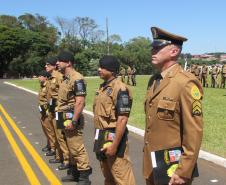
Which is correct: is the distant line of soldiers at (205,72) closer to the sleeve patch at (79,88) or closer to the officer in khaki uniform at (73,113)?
the officer in khaki uniform at (73,113)

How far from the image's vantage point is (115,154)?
16.5 ft

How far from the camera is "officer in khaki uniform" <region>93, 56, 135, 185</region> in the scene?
4.96 metres

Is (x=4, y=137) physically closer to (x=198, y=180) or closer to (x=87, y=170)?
(x=87, y=170)

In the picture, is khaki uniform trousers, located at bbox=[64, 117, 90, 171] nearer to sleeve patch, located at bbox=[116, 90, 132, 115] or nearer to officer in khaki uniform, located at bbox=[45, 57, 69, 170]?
officer in khaki uniform, located at bbox=[45, 57, 69, 170]

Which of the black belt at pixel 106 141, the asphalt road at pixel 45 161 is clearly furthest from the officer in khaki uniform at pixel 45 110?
the black belt at pixel 106 141

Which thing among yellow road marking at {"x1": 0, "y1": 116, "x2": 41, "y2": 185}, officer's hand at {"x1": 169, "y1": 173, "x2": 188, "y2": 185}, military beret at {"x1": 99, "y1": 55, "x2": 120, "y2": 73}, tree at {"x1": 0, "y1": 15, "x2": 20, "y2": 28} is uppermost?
tree at {"x1": 0, "y1": 15, "x2": 20, "y2": 28}

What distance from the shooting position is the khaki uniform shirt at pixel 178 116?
334 cm

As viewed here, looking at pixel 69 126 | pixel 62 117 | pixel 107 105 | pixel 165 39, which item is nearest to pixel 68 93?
pixel 62 117

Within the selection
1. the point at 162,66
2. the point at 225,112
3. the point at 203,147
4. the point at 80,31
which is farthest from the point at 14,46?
the point at 162,66

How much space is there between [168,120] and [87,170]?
3.61 m

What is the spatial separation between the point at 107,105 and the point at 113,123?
22 centimetres

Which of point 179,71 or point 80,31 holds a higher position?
point 80,31

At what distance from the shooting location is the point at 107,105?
5062mm

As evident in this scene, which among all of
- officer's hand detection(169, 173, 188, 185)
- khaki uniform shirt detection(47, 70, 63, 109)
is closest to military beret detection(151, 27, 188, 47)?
officer's hand detection(169, 173, 188, 185)
